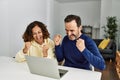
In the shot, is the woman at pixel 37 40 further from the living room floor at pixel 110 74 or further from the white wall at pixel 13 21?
the white wall at pixel 13 21

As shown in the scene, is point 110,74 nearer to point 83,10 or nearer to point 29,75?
point 29,75

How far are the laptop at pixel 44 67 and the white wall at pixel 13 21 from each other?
113 inches

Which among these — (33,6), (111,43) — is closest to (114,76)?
(111,43)

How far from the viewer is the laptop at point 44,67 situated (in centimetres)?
117

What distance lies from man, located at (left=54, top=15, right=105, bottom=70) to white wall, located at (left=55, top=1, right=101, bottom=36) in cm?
549

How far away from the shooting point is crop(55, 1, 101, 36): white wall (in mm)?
6918

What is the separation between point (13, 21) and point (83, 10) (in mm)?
3934

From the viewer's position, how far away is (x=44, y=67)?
1228mm

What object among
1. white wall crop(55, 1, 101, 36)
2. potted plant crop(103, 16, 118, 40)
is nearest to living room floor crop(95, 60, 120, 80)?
potted plant crop(103, 16, 118, 40)

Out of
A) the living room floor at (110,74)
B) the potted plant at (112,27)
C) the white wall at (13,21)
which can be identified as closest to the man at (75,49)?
the living room floor at (110,74)

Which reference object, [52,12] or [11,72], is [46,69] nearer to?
[11,72]

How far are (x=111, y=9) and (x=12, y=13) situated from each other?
3955mm

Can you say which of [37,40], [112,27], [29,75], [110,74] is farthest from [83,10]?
[29,75]

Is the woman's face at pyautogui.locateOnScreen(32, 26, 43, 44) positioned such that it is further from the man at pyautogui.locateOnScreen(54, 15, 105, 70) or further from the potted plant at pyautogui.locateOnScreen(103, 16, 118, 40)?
the potted plant at pyautogui.locateOnScreen(103, 16, 118, 40)
